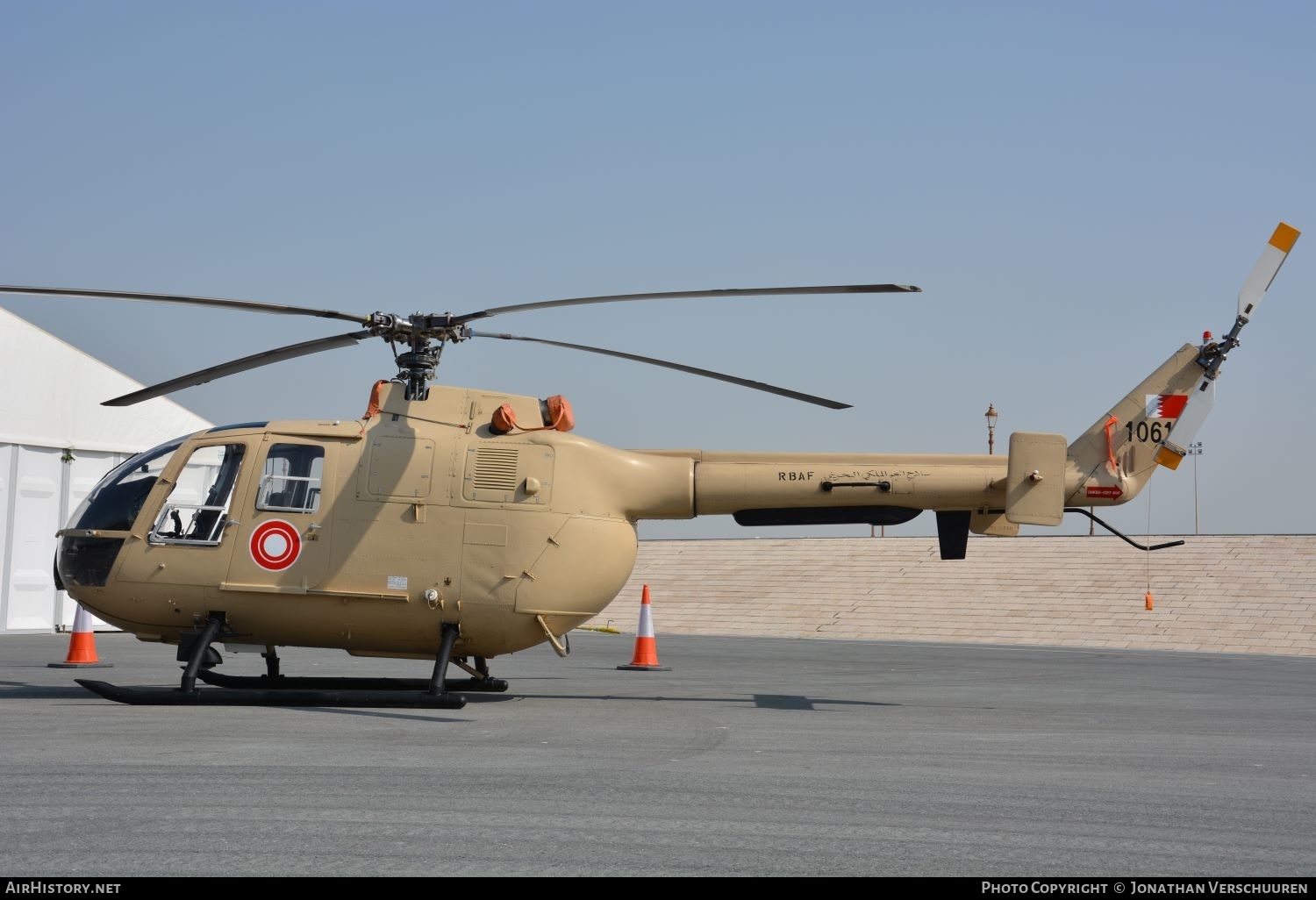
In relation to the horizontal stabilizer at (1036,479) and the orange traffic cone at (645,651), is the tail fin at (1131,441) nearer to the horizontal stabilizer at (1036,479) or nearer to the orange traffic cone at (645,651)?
the horizontal stabilizer at (1036,479)

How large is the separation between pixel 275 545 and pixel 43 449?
1379 cm

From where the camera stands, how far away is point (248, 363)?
415 inches

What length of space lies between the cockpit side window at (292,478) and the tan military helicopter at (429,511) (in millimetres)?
17

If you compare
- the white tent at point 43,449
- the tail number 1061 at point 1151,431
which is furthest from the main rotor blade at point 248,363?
the white tent at point 43,449

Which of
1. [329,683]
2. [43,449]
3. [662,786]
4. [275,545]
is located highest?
[43,449]

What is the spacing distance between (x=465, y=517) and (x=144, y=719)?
3.32 m

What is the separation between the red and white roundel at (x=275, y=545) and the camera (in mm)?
11117

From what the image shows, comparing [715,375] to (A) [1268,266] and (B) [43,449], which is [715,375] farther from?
(B) [43,449]

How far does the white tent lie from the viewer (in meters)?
21.7

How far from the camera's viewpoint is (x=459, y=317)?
10.5 metres

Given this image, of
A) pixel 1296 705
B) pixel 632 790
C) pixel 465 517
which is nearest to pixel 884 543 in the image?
pixel 1296 705

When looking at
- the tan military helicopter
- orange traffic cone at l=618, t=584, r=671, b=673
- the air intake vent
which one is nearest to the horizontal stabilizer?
the tan military helicopter

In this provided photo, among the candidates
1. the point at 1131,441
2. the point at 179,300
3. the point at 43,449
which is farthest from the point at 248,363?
the point at 43,449
